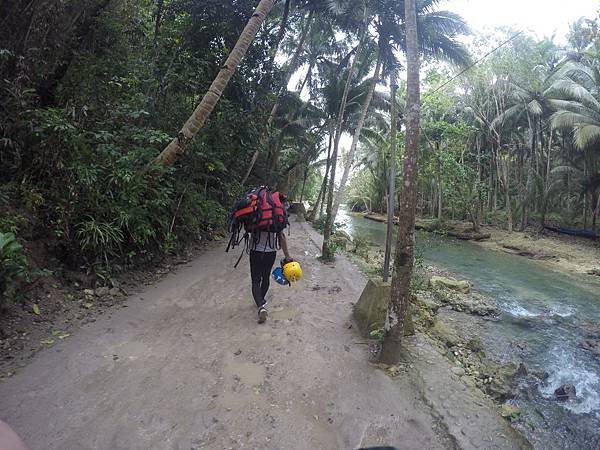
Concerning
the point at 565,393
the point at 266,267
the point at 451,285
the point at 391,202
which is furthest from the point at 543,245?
the point at 266,267

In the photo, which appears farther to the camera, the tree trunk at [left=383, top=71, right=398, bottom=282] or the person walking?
the tree trunk at [left=383, top=71, right=398, bottom=282]

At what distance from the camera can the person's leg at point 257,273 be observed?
449 cm

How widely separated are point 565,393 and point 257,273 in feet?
14.7

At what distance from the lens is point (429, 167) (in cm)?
2130

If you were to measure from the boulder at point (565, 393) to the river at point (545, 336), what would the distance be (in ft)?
0.22

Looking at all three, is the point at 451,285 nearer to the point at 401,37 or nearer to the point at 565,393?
the point at 565,393

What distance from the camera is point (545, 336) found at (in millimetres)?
7113

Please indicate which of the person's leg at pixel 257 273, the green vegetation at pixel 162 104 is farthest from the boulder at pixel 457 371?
the green vegetation at pixel 162 104

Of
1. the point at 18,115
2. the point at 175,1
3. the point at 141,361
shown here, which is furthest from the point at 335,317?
the point at 175,1

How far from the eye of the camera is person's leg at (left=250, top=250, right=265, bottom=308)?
177 inches

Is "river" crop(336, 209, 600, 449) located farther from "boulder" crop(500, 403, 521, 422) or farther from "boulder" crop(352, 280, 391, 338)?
"boulder" crop(352, 280, 391, 338)

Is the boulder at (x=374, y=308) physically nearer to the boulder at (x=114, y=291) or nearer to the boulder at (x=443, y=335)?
the boulder at (x=443, y=335)

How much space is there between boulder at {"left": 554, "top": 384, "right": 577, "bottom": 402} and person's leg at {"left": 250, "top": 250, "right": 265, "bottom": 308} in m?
4.18

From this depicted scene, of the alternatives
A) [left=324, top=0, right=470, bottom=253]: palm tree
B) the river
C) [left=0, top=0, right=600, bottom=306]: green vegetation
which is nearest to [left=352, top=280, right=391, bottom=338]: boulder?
the river
